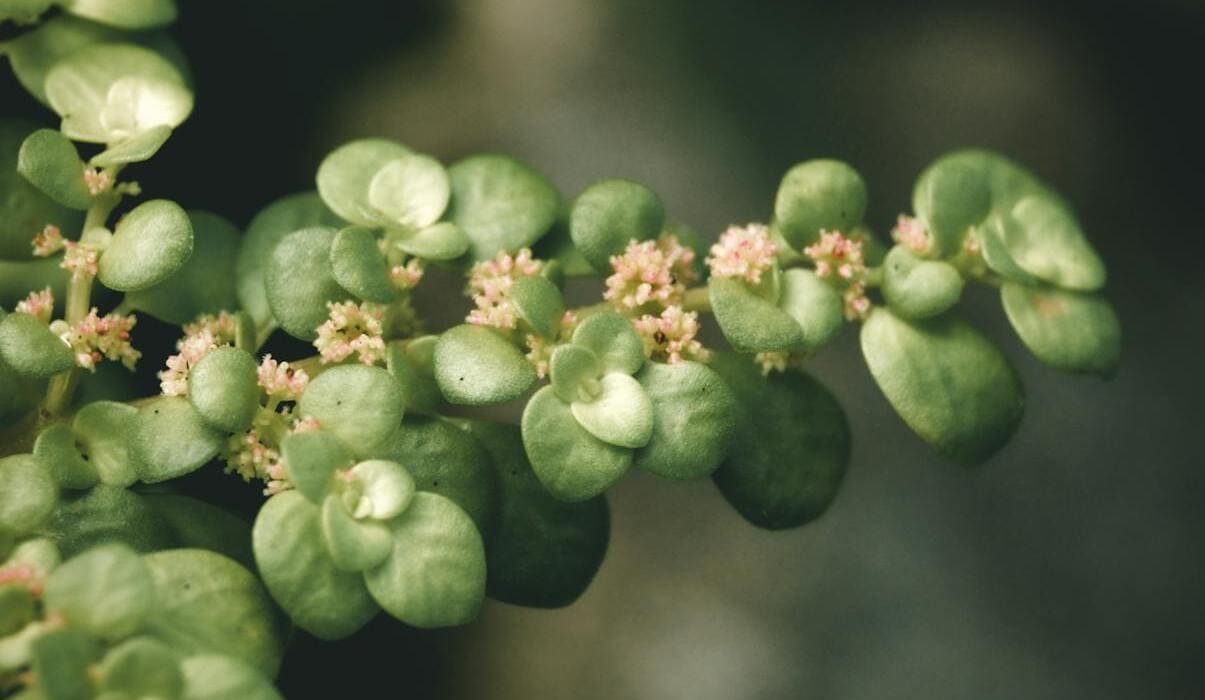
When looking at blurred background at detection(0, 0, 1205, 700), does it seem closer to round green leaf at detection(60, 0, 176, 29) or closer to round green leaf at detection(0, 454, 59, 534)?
round green leaf at detection(60, 0, 176, 29)

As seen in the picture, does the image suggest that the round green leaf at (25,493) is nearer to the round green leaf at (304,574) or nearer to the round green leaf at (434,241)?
the round green leaf at (304,574)

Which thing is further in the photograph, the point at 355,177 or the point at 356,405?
the point at 355,177

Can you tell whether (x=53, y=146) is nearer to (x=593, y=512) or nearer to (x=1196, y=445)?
(x=593, y=512)

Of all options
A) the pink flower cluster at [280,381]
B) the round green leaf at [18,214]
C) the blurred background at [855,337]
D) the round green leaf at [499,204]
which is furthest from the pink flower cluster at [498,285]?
the blurred background at [855,337]

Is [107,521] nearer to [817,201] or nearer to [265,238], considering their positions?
[265,238]

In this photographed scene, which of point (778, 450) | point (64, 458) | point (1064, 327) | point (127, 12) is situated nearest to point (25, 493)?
point (64, 458)

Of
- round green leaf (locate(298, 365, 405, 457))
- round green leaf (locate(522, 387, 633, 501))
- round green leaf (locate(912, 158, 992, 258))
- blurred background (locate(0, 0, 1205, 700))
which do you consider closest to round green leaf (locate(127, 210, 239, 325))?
round green leaf (locate(298, 365, 405, 457))

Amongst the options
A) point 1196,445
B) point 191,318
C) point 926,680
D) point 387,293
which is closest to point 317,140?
point 191,318
